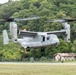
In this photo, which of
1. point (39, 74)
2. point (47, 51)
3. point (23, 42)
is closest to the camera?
point (39, 74)

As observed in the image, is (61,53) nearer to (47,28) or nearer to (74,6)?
(47,28)

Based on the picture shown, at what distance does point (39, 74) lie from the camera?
45312mm

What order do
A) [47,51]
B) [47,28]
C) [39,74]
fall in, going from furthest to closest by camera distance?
[47,28], [47,51], [39,74]

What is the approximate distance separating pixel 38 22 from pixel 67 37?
2784 inches

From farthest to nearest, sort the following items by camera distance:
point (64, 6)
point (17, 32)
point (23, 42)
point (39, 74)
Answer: point (64, 6) → point (23, 42) → point (17, 32) → point (39, 74)

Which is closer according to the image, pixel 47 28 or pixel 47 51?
pixel 47 51

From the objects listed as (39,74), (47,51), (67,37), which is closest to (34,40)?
(67,37)

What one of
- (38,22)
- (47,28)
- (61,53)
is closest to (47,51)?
(61,53)

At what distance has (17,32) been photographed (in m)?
80.6

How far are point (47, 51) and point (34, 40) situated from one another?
3202 centimetres

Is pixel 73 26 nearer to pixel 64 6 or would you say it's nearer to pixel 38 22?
pixel 38 22

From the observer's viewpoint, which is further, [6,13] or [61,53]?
[6,13]

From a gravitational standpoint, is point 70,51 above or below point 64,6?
below

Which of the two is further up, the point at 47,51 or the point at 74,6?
the point at 74,6
